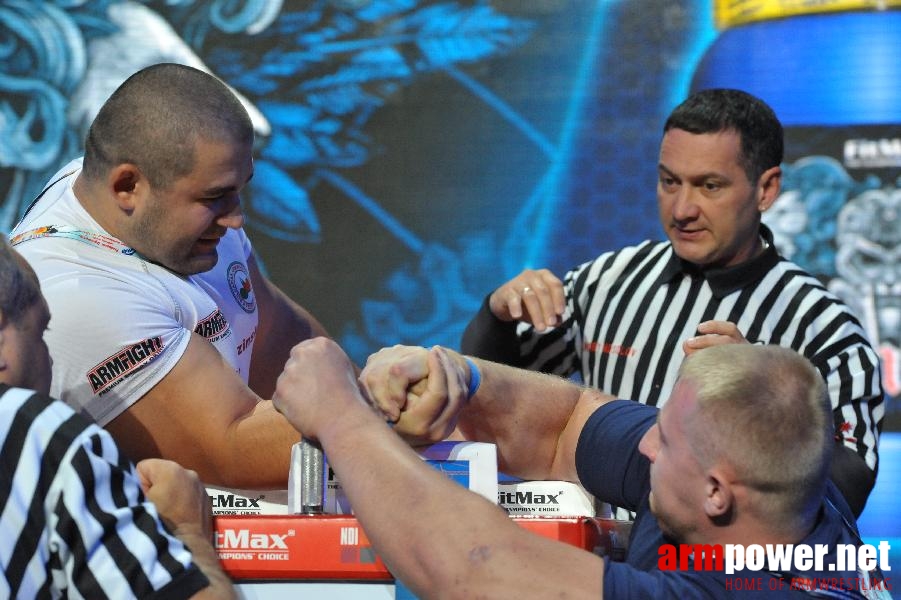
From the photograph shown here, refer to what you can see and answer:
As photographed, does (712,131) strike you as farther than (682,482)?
Yes

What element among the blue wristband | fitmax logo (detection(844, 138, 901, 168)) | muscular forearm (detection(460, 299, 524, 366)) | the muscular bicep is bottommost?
the muscular bicep

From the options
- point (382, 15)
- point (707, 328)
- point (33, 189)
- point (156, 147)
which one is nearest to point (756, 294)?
point (707, 328)

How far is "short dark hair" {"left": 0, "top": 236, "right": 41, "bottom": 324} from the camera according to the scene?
4.47ft

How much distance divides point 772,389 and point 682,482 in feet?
0.57

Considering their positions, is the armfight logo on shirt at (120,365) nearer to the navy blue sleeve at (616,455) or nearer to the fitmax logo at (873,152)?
the navy blue sleeve at (616,455)

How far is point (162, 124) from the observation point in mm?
2139

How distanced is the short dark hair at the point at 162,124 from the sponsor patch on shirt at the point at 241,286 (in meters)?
0.37

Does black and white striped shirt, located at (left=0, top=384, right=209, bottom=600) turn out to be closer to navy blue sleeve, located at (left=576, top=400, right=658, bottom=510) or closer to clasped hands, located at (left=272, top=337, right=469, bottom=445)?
clasped hands, located at (left=272, top=337, right=469, bottom=445)

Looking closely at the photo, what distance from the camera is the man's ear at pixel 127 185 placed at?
215 centimetres

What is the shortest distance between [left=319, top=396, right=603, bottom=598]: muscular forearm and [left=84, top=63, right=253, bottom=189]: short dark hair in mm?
921

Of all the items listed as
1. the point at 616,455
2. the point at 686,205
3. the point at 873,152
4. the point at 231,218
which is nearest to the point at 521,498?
the point at 616,455

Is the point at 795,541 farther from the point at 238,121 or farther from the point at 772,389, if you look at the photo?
the point at 238,121

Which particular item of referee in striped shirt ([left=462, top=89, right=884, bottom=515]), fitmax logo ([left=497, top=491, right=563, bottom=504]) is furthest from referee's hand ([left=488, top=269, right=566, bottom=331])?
fitmax logo ([left=497, top=491, right=563, bottom=504])

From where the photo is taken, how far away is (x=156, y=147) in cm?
212
